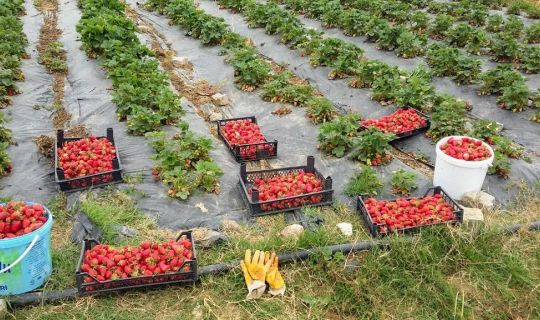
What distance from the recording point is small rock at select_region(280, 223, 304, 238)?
5233 mm

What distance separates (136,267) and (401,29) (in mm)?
8184

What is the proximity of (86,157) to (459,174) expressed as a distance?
15.1ft

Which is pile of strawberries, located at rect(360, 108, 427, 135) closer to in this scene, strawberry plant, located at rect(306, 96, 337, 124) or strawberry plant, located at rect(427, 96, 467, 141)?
strawberry plant, located at rect(427, 96, 467, 141)

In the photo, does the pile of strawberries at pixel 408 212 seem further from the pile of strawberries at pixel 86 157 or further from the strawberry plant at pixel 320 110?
the pile of strawberries at pixel 86 157

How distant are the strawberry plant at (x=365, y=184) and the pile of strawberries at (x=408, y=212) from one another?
15.1 inches

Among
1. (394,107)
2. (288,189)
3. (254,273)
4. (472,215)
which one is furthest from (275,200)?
(394,107)

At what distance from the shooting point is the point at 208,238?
5.17 m

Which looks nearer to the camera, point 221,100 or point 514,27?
point 221,100

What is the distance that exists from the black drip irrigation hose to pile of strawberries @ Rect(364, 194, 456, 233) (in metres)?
0.31

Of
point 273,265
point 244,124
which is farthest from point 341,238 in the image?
point 244,124

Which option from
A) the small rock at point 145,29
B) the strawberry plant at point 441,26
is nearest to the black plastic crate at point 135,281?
the small rock at point 145,29

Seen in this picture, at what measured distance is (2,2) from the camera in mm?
13312

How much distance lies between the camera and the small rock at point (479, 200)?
5855mm

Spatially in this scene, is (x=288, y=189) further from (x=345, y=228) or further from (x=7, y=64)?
(x=7, y=64)
